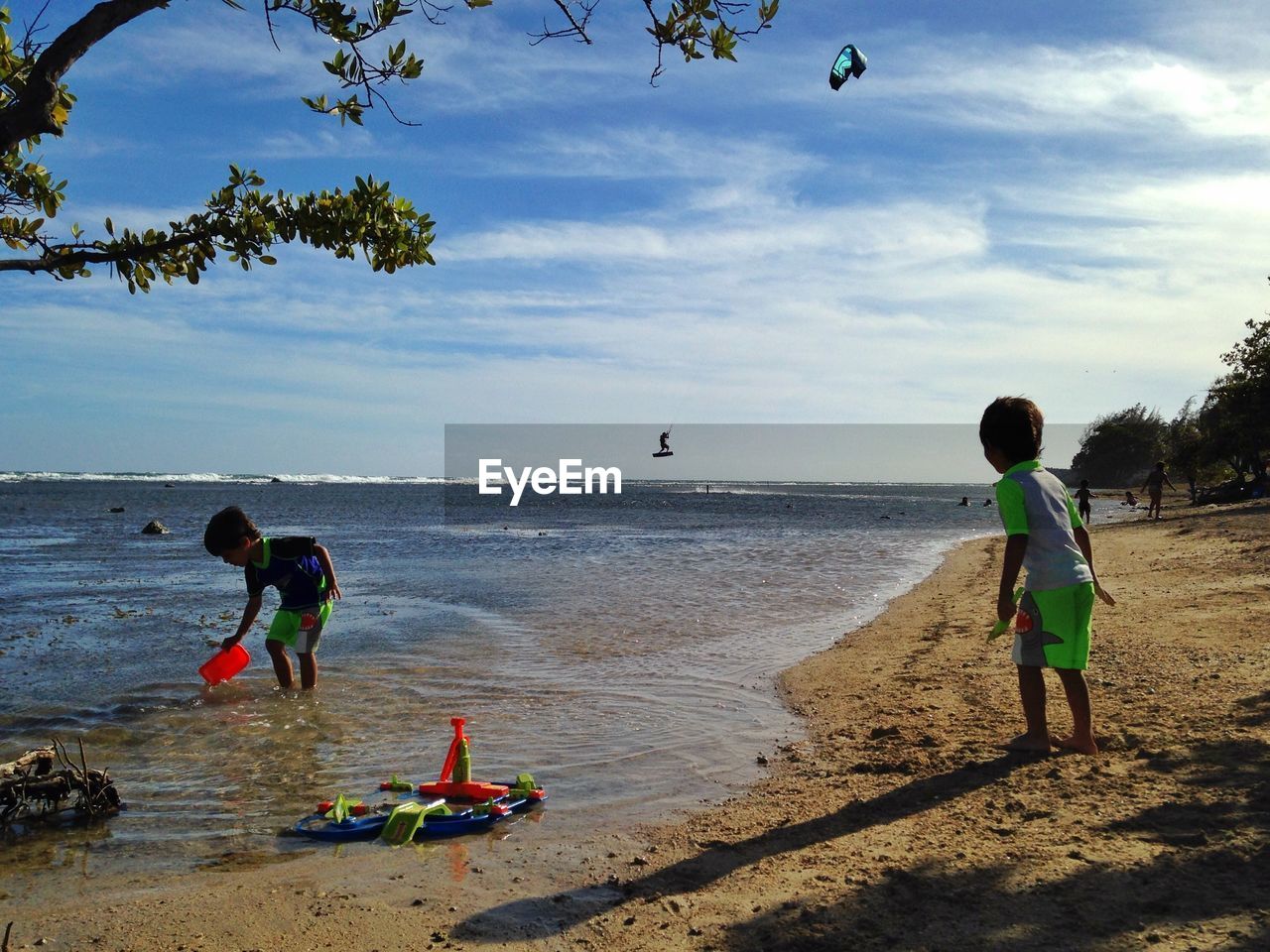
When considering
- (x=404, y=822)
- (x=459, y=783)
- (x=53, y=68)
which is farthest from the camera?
(x=459, y=783)

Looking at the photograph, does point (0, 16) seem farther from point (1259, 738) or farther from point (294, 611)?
point (1259, 738)

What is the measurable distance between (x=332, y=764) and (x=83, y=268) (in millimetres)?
3599

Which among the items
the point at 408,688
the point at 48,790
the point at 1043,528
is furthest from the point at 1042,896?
the point at 408,688

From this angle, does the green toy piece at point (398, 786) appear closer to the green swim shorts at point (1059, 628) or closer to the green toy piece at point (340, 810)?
the green toy piece at point (340, 810)

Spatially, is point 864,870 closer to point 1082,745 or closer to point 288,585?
point 1082,745

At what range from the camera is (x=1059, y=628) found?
4.66 metres

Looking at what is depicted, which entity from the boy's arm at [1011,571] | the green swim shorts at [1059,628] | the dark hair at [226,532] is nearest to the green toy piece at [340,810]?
the dark hair at [226,532]

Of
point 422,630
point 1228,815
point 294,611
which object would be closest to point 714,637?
point 422,630

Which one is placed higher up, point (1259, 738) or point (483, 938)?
point (1259, 738)

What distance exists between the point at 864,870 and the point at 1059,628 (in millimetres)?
1835

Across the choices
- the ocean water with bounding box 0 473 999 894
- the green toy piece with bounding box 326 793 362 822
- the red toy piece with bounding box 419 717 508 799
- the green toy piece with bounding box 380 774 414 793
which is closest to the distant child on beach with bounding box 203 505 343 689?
the ocean water with bounding box 0 473 999 894

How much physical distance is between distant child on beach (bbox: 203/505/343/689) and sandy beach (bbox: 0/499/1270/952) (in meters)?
3.74

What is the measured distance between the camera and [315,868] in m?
4.16

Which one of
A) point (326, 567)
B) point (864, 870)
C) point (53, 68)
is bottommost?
point (864, 870)
